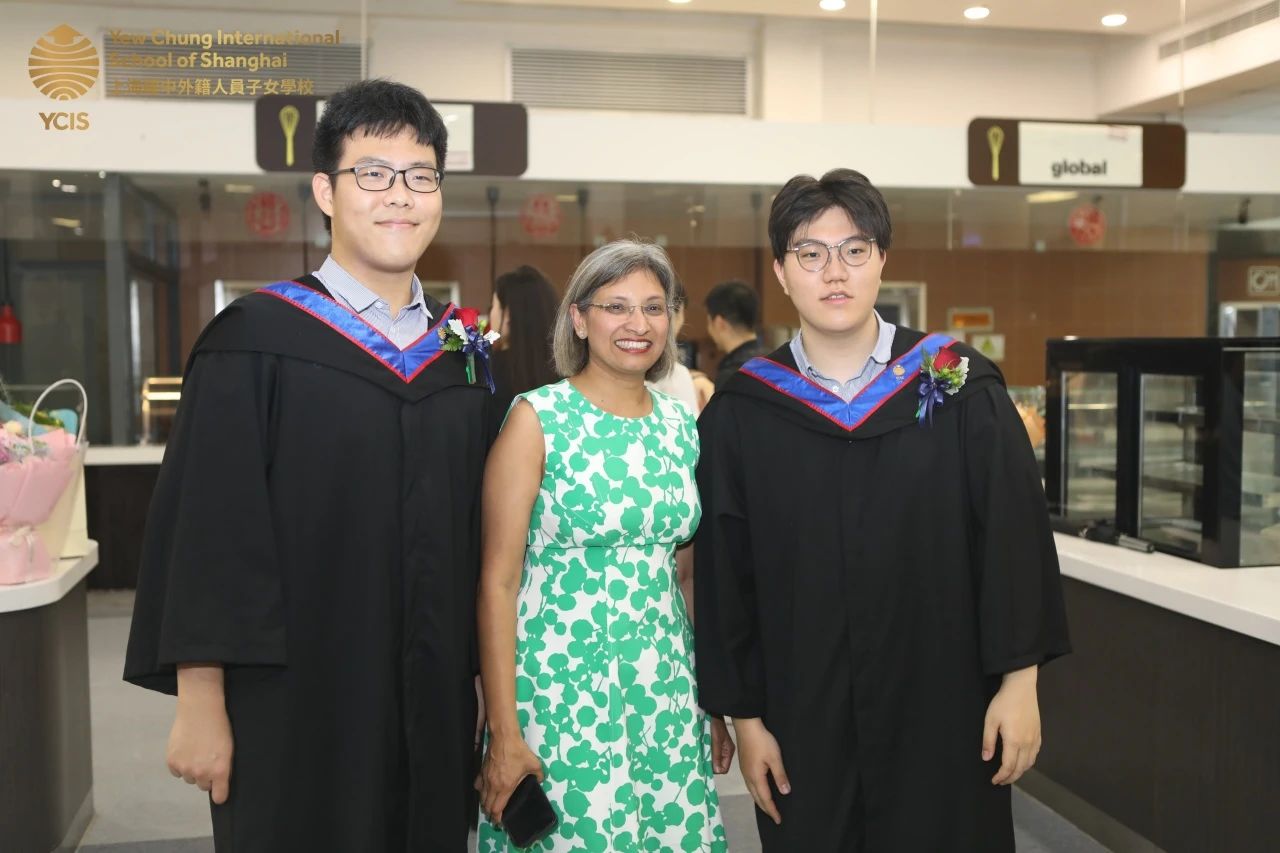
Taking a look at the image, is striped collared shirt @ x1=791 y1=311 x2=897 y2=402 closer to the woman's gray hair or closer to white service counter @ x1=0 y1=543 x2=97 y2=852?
the woman's gray hair

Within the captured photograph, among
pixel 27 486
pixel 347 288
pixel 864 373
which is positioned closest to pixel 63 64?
pixel 27 486

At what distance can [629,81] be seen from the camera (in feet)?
23.1

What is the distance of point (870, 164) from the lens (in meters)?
7.06

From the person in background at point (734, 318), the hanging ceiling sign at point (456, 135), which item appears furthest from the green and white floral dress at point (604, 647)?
the hanging ceiling sign at point (456, 135)

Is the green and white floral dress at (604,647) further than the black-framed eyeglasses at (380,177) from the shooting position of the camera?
Yes

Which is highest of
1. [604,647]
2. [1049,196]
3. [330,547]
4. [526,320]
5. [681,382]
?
[1049,196]

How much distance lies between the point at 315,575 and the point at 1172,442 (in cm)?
271

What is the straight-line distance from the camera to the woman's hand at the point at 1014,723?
2041 millimetres

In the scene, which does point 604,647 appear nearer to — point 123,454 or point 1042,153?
point 123,454

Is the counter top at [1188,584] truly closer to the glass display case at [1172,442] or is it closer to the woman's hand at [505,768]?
the glass display case at [1172,442]

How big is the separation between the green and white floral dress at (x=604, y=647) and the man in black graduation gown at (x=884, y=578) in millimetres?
166

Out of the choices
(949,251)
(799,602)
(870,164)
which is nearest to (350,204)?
(799,602)

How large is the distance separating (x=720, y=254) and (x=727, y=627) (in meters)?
5.82

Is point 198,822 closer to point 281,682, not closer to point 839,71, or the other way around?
point 281,682
